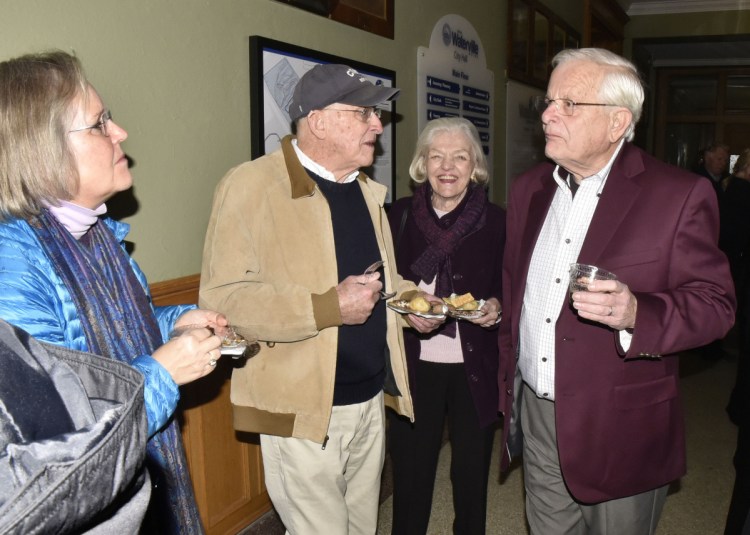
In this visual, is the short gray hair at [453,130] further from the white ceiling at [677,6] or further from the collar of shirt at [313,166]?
the white ceiling at [677,6]

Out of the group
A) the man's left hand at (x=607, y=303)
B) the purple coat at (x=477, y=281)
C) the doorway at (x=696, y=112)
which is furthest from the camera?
the doorway at (x=696, y=112)

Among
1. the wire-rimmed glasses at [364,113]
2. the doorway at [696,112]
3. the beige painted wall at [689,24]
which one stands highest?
the beige painted wall at [689,24]

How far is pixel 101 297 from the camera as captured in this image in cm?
133

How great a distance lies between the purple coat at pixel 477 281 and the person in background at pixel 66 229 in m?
1.20

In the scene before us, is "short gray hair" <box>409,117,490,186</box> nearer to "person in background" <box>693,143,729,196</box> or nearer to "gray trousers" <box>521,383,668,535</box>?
"gray trousers" <box>521,383,668,535</box>

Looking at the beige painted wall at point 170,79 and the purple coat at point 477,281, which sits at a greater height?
the beige painted wall at point 170,79

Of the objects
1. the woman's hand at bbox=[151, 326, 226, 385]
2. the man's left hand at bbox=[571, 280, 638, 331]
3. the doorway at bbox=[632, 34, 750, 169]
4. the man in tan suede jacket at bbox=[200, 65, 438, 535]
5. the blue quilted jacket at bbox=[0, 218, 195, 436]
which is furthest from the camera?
the doorway at bbox=[632, 34, 750, 169]

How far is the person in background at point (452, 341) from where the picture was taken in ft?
7.60

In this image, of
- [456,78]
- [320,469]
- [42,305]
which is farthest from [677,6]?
[42,305]

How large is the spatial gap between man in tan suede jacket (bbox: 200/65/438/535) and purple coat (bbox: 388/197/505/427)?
40cm

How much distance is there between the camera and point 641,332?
1553 millimetres

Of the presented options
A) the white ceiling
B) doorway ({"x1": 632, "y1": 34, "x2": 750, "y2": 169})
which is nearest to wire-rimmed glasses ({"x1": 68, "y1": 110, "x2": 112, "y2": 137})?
the white ceiling

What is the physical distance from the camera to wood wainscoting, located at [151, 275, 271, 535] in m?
2.17

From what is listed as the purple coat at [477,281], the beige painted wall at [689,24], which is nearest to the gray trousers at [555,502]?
the purple coat at [477,281]
